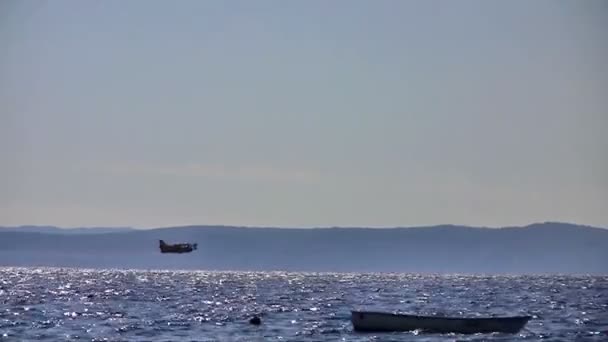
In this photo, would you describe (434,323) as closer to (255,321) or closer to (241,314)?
(255,321)

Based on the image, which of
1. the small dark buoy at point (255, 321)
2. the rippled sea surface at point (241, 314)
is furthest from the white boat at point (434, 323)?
the small dark buoy at point (255, 321)

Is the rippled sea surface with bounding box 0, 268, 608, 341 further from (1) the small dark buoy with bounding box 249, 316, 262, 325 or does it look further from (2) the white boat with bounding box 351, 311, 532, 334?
(2) the white boat with bounding box 351, 311, 532, 334

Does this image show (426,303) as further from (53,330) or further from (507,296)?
(53,330)

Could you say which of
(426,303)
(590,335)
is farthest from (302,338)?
(426,303)

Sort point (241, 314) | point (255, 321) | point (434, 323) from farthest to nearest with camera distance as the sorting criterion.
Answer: point (241, 314)
point (255, 321)
point (434, 323)

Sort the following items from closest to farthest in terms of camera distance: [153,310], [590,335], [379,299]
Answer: [590,335] < [153,310] < [379,299]

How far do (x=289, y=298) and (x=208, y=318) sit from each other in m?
49.0

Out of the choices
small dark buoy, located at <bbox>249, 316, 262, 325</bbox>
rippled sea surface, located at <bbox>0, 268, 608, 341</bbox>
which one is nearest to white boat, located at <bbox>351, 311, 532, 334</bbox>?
rippled sea surface, located at <bbox>0, 268, 608, 341</bbox>

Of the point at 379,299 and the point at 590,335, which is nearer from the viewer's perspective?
the point at 590,335

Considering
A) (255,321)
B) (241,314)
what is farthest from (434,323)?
(241,314)

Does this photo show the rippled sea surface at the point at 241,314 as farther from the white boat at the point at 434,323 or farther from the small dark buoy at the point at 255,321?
the white boat at the point at 434,323

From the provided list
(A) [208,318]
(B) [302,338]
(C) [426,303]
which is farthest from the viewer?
(C) [426,303]

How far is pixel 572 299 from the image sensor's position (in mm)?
167000

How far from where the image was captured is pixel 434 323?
9969 centimetres
